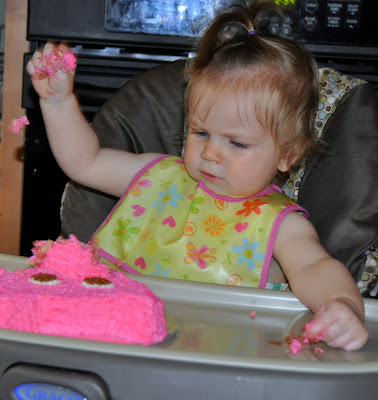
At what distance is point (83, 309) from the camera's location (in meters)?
0.71

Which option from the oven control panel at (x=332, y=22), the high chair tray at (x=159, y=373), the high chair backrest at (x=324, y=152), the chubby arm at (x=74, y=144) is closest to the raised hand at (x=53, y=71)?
the chubby arm at (x=74, y=144)

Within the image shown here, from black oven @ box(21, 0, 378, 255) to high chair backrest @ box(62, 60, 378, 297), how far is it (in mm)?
233

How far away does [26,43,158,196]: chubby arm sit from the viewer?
1032 millimetres

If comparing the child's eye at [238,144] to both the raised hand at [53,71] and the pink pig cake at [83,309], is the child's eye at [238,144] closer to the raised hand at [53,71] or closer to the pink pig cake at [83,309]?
the raised hand at [53,71]

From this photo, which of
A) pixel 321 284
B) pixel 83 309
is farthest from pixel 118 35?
pixel 83 309

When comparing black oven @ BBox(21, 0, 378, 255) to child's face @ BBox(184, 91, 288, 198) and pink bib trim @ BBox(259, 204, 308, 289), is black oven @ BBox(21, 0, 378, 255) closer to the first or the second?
child's face @ BBox(184, 91, 288, 198)

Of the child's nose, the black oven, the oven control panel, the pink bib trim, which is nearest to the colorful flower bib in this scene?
the pink bib trim

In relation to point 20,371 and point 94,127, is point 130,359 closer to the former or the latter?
point 20,371

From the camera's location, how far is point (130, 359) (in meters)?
0.63

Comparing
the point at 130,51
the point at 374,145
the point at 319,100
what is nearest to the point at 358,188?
the point at 374,145

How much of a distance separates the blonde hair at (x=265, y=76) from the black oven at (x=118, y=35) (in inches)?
11.4

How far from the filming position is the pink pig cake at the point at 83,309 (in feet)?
2.28

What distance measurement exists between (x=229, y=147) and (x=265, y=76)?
0.13m

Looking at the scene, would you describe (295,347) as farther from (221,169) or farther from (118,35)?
(118,35)
